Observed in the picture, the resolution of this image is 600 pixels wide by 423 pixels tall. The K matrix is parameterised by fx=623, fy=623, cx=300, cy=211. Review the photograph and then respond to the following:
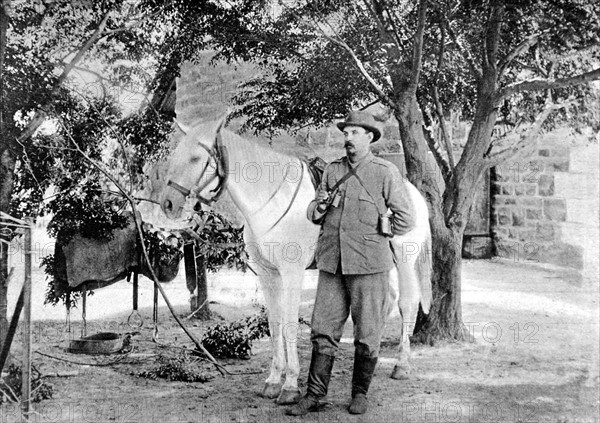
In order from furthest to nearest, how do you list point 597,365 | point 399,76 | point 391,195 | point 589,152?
1. point 589,152
2. point 399,76
3. point 597,365
4. point 391,195

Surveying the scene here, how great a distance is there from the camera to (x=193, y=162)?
439 centimetres

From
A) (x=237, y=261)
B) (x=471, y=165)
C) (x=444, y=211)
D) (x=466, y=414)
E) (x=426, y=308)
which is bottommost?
(x=466, y=414)

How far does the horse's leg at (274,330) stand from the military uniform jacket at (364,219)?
1.92 feet

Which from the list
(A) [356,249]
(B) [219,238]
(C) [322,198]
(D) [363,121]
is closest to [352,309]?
(A) [356,249]

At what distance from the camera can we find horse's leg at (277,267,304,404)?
4562 mm

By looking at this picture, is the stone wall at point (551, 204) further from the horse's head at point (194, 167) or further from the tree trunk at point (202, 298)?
the horse's head at point (194, 167)

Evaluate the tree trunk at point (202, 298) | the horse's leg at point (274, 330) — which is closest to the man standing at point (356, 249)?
the horse's leg at point (274, 330)

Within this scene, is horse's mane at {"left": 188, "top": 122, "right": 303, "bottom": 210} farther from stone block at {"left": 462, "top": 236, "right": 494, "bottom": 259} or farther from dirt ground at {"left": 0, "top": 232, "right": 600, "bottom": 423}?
stone block at {"left": 462, "top": 236, "right": 494, "bottom": 259}

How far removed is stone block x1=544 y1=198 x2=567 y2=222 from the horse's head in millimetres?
7149

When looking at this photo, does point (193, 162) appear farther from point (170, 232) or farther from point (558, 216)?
point (558, 216)

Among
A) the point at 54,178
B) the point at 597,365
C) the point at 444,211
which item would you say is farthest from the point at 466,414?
the point at 54,178

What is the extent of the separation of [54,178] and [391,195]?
2.78 metres

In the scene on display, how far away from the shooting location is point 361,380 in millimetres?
4398

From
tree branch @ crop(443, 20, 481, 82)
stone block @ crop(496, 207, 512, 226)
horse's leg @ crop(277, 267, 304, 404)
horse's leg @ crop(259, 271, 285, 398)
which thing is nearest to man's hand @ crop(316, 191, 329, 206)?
horse's leg @ crop(277, 267, 304, 404)
